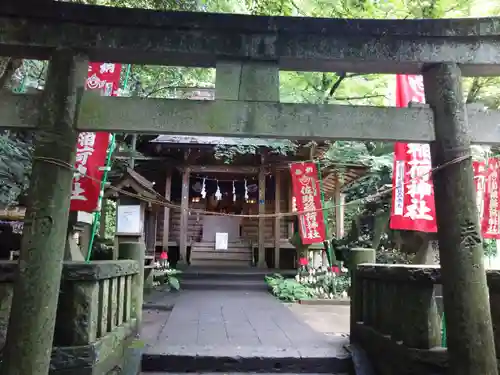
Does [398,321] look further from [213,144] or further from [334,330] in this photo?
[213,144]

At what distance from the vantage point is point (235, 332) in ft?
19.8

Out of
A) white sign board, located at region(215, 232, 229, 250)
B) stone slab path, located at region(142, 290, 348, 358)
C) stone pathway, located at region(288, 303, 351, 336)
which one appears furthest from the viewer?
white sign board, located at region(215, 232, 229, 250)

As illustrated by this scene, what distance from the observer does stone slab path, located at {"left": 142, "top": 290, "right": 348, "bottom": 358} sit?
4.89 metres

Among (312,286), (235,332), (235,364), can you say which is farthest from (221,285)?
(235,364)

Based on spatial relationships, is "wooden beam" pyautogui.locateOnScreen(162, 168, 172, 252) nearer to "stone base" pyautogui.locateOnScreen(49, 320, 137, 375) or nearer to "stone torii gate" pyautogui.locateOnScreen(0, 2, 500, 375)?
"stone base" pyautogui.locateOnScreen(49, 320, 137, 375)

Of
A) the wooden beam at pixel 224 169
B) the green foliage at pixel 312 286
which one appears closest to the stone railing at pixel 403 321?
the green foliage at pixel 312 286

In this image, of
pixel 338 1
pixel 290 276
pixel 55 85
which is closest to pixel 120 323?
pixel 55 85

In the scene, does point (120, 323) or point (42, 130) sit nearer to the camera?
point (42, 130)

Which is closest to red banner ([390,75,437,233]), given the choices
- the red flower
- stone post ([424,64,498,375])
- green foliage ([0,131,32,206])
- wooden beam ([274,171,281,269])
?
stone post ([424,64,498,375])

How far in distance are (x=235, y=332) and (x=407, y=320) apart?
9.95ft

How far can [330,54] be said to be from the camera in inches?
142

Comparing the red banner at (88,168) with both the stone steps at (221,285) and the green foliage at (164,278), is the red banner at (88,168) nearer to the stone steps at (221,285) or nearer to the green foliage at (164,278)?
the green foliage at (164,278)

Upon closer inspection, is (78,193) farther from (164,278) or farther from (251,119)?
(164,278)

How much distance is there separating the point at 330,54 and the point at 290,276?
34.6 feet
